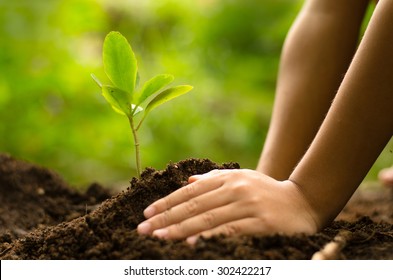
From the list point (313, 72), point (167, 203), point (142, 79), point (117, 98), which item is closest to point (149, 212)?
point (167, 203)

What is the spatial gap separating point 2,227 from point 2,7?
215 centimetres

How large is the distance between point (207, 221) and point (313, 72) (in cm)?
84

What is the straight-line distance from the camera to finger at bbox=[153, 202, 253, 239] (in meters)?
1.09

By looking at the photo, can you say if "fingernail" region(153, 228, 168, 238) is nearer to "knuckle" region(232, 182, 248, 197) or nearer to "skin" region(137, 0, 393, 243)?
"skin" region(137, 0, 393, 243)

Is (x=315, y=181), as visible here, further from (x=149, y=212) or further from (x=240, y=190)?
(x=149, y=212)

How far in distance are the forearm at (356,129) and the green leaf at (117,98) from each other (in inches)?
14.7

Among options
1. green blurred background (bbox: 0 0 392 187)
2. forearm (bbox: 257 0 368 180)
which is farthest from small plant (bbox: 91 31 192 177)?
green blurred background (bbox: 0 0 392 187)

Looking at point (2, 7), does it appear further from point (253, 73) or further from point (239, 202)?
point (239, 202)

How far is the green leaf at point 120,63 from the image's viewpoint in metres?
1.25

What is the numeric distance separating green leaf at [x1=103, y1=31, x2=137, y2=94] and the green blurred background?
1480mm

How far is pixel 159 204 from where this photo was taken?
3.76 ft

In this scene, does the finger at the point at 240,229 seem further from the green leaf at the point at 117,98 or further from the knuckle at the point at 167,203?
the green leaf at the point at 117,98

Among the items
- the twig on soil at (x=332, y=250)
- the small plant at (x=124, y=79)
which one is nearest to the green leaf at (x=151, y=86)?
the small plant at (x=124, y=79)

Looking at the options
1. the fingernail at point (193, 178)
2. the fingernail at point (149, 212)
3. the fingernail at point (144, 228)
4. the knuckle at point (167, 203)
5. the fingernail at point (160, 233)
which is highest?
the fingernail at point (193, 178)
